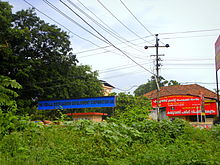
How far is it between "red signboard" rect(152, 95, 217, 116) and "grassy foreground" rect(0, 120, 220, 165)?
18963mm

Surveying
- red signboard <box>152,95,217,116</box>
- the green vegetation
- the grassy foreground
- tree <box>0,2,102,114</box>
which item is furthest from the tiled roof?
the grassy foreground

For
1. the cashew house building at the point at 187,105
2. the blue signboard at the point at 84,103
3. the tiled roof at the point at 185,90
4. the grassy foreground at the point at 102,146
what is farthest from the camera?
the tiled roof at the point at 185,90

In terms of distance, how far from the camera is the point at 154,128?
37.9 ft

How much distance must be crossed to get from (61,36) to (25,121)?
2208 cm

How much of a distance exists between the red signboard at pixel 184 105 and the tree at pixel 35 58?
1163 centimetres

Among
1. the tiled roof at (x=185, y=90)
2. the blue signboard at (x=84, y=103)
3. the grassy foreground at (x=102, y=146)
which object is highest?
Result: the tiled roof at (x=185, y=90)

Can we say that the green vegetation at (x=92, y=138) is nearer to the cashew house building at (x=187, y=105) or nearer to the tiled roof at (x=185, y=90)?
the cashew house building at (x=187, y=105)

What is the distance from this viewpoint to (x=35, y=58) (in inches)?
1131

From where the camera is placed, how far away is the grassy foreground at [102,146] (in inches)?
255

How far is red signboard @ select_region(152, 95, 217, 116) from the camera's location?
30094 millimetres

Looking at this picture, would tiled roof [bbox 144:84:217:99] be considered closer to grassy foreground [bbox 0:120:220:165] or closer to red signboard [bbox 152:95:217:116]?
red signboard [bbox 152:95:217:116]

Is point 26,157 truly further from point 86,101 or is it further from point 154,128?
point 86,101

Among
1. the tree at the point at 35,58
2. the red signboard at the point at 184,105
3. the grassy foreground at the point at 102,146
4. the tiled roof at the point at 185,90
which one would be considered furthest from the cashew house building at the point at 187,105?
the grassy foreground at the point at 102,146

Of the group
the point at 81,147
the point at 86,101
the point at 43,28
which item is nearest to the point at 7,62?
the point at 43,28
